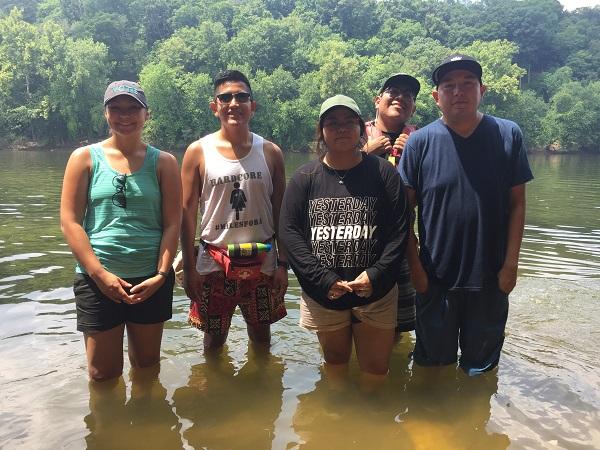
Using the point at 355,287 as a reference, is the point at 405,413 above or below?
below

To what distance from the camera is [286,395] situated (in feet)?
13.7

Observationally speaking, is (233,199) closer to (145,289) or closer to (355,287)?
(145,289)

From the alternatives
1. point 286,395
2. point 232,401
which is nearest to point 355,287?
point 286,395

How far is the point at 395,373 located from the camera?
14.7 feet

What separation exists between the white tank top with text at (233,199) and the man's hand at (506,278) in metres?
1.76

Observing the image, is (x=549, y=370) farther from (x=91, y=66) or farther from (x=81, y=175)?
(x=91, y=66)

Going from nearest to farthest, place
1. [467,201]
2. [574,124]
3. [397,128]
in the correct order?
1. [467,201]
2. [397,128]
3. [574,124]

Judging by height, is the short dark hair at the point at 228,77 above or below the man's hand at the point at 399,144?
above

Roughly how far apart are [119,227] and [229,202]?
0.86m

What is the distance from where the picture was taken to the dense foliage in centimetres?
5403

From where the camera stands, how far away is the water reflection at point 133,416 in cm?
344

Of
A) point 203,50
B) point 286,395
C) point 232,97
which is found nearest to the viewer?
point 232,97

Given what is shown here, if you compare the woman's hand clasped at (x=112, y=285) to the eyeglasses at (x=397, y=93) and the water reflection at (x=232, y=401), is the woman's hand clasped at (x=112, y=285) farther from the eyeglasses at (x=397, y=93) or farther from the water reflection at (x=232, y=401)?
the eyeglasses at (x=397, y=93)

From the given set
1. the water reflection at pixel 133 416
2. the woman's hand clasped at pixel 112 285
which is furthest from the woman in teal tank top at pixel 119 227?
the water reflection at pixel 133 416
